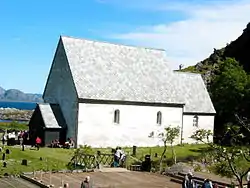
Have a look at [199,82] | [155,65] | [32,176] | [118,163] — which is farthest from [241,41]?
[32,176]

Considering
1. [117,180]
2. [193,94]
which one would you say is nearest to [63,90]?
[193,94]

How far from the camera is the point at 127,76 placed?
2148 inches

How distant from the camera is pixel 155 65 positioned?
5888 cm

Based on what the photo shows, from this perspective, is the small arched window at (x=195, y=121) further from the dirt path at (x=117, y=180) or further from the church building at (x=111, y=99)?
the dirt path at (x=117, y=180)

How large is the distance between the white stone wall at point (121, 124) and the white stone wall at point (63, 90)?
99 centimetres

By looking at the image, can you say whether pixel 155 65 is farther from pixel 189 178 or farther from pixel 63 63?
pixel 189 178

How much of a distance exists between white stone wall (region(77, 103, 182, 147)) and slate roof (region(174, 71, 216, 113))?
313cm

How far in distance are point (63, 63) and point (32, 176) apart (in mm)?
22591

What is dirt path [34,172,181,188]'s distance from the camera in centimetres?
2982

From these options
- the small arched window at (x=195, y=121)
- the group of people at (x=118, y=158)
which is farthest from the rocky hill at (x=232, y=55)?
the group of people at (x=118, y=158)

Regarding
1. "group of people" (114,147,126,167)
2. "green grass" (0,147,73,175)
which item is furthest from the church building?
"group of people" (114,147,126,167)

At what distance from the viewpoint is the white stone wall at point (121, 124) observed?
49625mm

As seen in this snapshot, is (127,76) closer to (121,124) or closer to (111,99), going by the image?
(111,99)

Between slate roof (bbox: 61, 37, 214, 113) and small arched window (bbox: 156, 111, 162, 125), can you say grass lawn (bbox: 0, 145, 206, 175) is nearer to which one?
small arched window (bbox: 156, 111, 162, 125)
